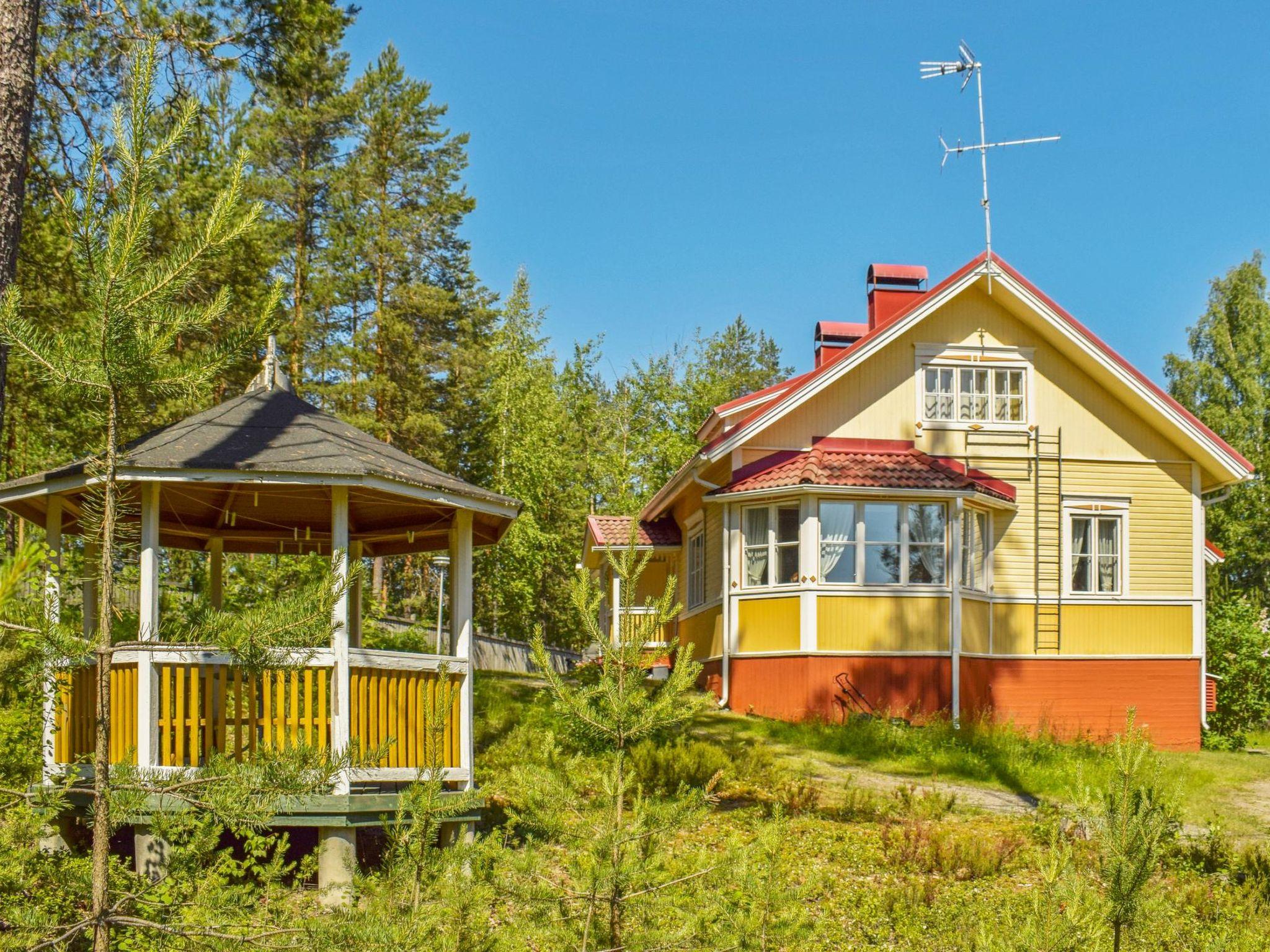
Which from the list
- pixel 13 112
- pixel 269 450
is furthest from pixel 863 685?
pixel 13 112

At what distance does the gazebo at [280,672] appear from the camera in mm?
9180

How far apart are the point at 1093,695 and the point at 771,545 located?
5.37 meters

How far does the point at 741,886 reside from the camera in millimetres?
5957

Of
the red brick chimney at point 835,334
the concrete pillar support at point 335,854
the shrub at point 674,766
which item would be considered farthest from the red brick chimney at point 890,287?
the concrete pillar support at point 335,854

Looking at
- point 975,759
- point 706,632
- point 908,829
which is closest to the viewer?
point 908,829

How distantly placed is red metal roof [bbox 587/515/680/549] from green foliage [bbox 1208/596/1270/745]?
9227 millimetres

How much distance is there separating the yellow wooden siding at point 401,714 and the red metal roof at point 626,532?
37.0 feet

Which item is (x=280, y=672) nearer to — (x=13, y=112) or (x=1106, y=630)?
(x=13, y=112)

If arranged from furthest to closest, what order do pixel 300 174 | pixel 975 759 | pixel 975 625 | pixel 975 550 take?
pixel 300 174 → pixel 975 550 → pixel 975 625 → pixel 975 759

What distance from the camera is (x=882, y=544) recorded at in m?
18.1

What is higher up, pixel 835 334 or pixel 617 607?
pixel 835 334

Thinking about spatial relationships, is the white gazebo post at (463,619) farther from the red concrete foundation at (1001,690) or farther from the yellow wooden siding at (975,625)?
the yellow wooden siding at (975,625)

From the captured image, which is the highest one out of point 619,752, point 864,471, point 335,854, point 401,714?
point 864,471

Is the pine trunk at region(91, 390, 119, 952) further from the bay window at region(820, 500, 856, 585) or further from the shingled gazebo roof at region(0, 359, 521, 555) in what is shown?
the bay window at region(820, 500, 856, 585)
